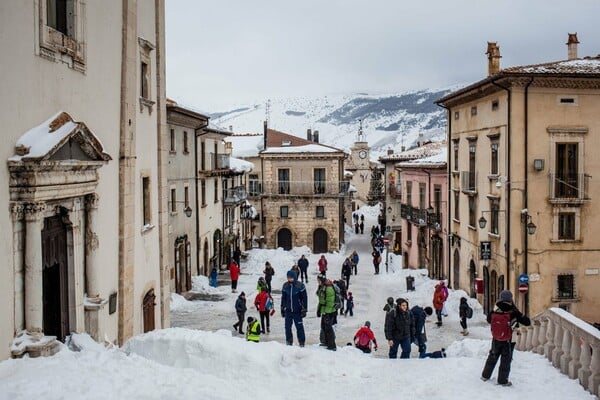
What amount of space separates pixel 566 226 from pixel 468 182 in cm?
592

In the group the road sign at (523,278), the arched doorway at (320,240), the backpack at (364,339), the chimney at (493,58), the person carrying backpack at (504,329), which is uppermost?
the chimney at (493,58)

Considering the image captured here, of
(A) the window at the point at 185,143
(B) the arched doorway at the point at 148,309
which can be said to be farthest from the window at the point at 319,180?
(B) the arched doorway at the point at 148,309

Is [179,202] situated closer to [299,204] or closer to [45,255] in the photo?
[45,255]

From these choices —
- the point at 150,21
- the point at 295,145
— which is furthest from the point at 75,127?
the point at 295,145

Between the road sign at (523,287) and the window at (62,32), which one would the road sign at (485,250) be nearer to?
the road sign at (523,287)

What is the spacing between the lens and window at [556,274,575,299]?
87.3 ft

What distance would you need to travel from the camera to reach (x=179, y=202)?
32.2m

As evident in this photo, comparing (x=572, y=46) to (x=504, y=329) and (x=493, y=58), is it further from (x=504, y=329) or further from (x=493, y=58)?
(x=504, y=329)

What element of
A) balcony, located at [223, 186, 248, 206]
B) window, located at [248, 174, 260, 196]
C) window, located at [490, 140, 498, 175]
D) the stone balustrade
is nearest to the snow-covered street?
the stone balustrade

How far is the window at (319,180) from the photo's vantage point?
56906 millimetres

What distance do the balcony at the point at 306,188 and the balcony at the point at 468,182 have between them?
24129 mm

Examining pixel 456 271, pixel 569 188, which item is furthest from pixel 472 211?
pixel 569 188

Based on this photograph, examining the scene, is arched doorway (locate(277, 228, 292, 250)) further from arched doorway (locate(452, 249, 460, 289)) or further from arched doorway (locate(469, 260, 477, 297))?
arched doorway (locate(469, 260, 477, 297))

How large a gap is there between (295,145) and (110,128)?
4747cm
